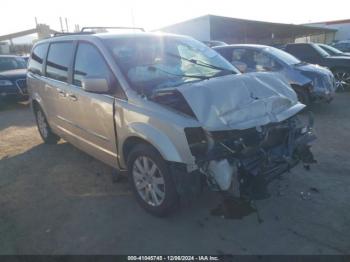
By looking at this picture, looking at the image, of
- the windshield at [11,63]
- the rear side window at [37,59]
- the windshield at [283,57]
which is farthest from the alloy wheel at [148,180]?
the windshield at [11,63]

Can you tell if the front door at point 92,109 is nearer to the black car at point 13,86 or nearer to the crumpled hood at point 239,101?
the crumpled hood at point 239,101

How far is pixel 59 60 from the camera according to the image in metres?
4.73

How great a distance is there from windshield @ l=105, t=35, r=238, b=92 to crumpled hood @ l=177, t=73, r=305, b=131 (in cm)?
46

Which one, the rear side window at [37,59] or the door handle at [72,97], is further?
the rear side window at [37,59]

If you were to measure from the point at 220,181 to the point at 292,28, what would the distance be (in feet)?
141

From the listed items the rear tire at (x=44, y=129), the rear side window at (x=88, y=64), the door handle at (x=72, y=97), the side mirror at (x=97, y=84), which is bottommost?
the rear tire at (x=44, y=129)

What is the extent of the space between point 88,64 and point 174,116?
163 cm

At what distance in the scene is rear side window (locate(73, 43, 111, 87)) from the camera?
3.71m

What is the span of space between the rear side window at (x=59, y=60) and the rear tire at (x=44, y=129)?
1.09 metres

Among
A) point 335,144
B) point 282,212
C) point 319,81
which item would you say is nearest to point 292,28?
point 319,81

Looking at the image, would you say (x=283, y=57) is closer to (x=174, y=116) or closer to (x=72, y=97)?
(x=72, y=97)

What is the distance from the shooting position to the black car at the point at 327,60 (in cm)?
1024

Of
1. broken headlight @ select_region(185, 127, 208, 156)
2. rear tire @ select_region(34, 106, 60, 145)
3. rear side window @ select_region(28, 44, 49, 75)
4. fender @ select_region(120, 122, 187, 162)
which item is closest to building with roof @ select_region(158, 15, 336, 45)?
rear side window @ select_region(28, 44, 49, 75)

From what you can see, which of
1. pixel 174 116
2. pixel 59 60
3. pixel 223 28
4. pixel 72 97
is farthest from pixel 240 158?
pixel 223 28
